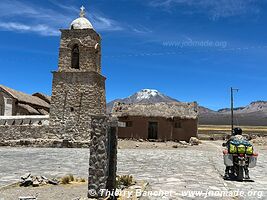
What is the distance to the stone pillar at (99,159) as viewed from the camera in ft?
23.4

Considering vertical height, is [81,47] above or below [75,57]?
above

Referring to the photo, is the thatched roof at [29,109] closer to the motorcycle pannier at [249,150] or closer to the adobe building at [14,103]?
the adobe building at [14,103]

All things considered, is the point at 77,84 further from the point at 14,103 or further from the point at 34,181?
the point at 34,181

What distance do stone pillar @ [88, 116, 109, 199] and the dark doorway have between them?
24428 millimetres

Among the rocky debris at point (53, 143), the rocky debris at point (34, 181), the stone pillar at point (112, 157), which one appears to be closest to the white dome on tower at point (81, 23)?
the rocky debris at point (53, 143)

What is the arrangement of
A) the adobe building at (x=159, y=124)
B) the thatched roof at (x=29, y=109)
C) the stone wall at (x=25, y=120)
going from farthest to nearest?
the thatched roof at (x=29, y=109), the adobe building at (x=159, y=124), the stone wall at (x=25, y=120)

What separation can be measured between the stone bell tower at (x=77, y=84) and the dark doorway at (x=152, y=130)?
6.68m

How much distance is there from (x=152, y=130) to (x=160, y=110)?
1943 millimetres

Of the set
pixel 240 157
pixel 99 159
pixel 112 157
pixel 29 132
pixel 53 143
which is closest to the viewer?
pixel 99 159

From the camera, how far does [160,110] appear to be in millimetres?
32125

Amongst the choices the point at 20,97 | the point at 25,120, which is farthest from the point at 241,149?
the point at 20,97

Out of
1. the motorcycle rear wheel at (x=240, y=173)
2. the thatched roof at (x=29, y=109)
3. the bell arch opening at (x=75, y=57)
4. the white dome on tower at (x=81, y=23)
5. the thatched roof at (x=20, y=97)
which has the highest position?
the white dome on tower at (x=81, y=23)

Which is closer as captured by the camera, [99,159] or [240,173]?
[99,159]

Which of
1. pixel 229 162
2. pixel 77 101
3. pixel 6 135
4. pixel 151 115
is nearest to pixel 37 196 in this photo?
pixel 229 162
